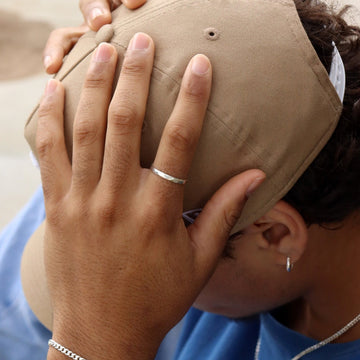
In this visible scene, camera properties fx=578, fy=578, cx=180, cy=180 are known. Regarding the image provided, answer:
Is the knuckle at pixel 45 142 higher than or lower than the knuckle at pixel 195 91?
lower

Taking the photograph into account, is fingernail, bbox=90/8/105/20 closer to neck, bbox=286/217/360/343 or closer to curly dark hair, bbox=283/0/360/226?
curly dark hair, bbox=283/0/360/226

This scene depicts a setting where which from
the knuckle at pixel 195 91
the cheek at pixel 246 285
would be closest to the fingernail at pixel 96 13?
the knuckle at pixel 195 91

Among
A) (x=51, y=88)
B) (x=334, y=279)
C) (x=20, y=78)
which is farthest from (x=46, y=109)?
(x=20, y=78)

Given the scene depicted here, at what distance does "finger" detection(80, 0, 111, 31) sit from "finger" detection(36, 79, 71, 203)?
0.37ft

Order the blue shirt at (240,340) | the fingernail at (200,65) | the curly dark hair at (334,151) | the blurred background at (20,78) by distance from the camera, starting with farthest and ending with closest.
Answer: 1. the blurred background at (20,78)
2. the blue shirt at (240,340)
3. the curly dark hair at (334,151)
4. the fingernail at (200,65)

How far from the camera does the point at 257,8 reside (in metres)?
0.82

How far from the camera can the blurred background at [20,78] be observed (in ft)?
8.40

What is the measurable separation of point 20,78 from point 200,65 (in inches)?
99.0

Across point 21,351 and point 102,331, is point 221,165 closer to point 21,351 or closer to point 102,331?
point 102,331

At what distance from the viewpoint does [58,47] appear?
1014mm

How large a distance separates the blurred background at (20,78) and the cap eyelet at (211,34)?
1.82 metres

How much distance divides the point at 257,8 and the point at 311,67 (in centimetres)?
12

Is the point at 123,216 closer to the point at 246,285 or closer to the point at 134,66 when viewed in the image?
the point at 134,66

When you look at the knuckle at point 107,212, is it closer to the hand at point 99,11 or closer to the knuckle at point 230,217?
the knuckle at point 230,217
